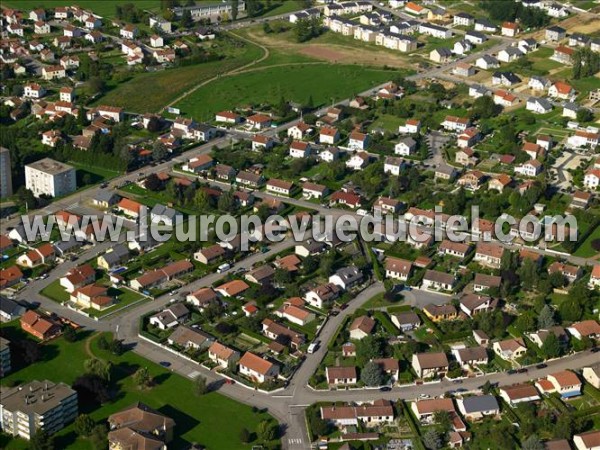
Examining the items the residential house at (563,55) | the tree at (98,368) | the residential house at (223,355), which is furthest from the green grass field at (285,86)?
the tree at (98,368)

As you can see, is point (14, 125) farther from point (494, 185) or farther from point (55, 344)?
point (494, 185)

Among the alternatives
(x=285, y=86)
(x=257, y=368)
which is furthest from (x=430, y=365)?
(x=285, y=86)

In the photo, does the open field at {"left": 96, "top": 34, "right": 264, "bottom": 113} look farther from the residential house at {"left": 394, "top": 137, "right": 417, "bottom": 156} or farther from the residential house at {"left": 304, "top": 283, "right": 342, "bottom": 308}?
the residential house at {"left": 304, "top": 283, "right": 342, "bottom": 308}

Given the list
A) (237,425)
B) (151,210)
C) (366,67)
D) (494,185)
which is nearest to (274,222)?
(151,210)

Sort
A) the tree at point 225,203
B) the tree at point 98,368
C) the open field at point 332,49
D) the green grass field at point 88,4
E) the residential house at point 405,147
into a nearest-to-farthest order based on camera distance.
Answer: the tree at point 98,368 < the tree at point 225,203 < the residential house at point 405,147 < the open field at point 332,49 < the green grass field at point 88,4

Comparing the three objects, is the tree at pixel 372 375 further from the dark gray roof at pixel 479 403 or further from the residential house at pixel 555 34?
the residential house at pixel 555 34

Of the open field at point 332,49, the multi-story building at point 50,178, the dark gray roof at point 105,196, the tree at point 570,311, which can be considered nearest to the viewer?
the tree at point 570,311

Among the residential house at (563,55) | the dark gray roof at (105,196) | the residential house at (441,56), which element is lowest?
the dark gray roof at (105,196)
